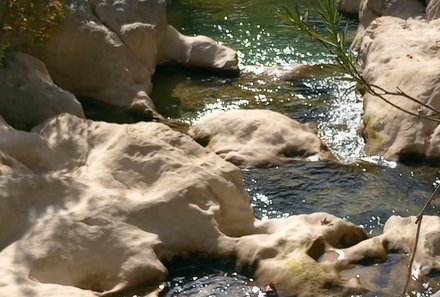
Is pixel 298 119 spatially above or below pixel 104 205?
below

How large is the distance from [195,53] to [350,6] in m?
4.87

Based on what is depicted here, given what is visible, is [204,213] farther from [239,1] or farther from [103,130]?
[239,1]

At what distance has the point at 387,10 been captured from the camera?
16.0 m

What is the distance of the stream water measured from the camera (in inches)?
363

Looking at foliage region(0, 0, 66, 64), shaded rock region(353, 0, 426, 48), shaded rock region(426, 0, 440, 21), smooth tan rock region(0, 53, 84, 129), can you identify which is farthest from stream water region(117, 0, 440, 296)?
foliage region(0, 0, 66, 64)

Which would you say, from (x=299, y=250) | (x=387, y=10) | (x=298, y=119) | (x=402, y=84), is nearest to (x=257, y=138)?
(x=298, y=119)

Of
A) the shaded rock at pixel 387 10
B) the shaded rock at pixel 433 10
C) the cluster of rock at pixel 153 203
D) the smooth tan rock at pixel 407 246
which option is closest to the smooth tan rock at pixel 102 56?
the cluster of rock at pixel 153 203

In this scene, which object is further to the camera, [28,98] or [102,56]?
[102,56]

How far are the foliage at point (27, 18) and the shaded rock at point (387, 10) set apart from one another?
6.98m

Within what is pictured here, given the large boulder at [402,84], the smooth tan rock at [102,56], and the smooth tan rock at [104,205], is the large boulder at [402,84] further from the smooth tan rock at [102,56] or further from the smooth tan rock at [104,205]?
the smooth tan rock at [102,56]

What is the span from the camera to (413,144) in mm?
10719

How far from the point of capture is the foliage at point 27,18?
991cm

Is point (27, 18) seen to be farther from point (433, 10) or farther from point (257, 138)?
point (433, 10)

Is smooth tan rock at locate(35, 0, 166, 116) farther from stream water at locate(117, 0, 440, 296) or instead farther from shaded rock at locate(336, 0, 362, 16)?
shaded rock at locate(336, 0, 362, 16)
